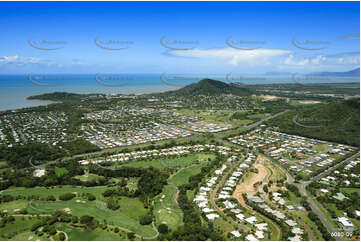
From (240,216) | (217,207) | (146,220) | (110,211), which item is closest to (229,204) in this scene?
(217,207)

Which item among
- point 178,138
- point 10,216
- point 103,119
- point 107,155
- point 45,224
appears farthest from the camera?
point 103,119

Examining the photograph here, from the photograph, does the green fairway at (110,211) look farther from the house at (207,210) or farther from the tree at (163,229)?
the house at (207,210)

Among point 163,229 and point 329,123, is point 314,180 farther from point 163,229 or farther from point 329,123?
point 329,123

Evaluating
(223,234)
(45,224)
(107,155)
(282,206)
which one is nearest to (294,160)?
(282,206)

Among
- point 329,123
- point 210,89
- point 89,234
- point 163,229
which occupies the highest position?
point 210,89

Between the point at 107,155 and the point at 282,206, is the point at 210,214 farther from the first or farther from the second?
the point at 107,155

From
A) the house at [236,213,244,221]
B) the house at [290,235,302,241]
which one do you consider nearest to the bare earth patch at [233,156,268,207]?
the house at [236,213,244,221]
